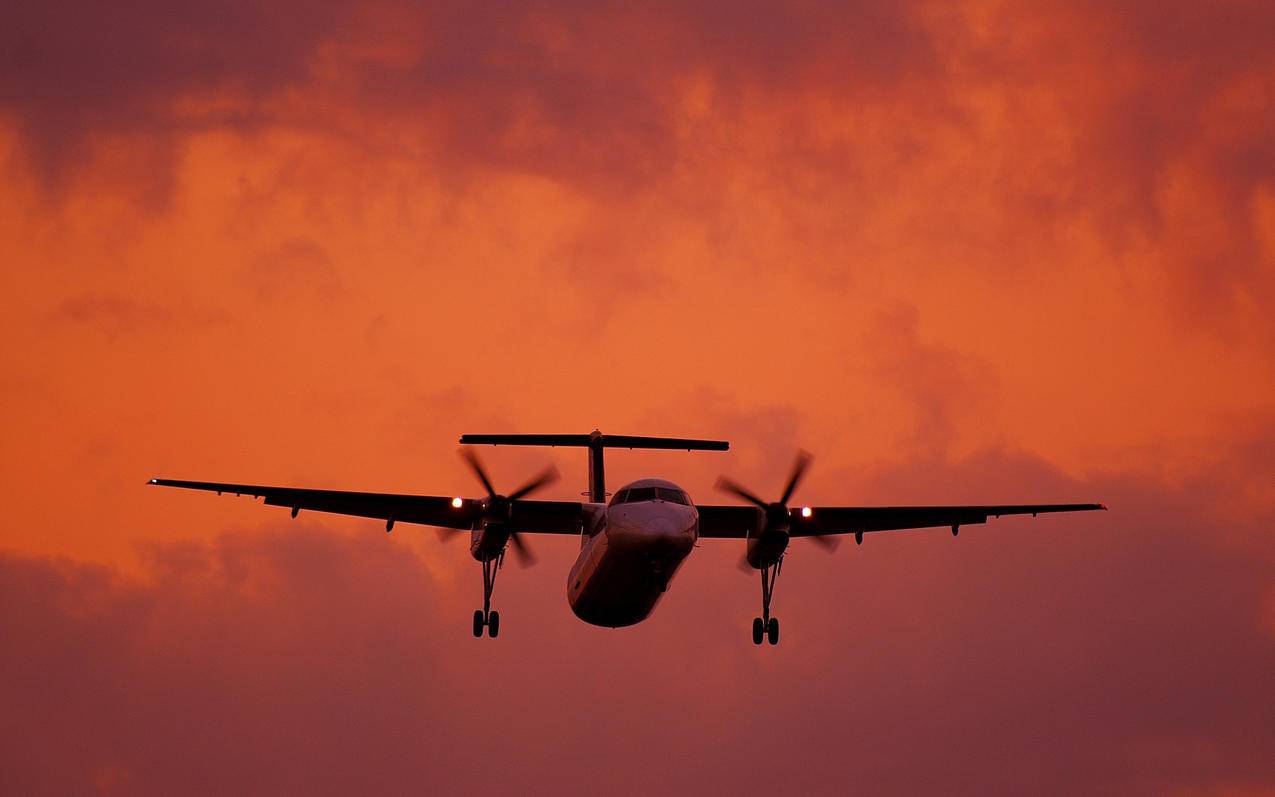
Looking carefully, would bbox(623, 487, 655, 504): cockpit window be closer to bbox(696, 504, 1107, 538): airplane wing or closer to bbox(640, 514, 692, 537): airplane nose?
bbox(640, 514, 692, 537): airplane nose

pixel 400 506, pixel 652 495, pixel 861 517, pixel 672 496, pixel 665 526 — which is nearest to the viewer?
pixel 665 526

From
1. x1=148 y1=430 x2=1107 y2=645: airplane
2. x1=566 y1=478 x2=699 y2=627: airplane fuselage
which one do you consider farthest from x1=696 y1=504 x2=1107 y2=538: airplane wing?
x1=566 y1=478 x2=699 y2=627: airplane fuselage

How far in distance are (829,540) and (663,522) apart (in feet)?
37.0

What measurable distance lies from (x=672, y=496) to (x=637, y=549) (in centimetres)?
181

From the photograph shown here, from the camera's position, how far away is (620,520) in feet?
123

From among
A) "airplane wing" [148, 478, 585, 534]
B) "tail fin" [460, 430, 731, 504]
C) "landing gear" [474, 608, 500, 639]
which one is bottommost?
"landing gear" [474, 608, 500, 639]

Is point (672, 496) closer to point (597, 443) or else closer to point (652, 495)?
point (652, 495)

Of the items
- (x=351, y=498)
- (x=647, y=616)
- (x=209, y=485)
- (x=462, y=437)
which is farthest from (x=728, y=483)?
(x=209, y=485)

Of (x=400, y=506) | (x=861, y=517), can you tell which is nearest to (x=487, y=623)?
(x=400, y=506)

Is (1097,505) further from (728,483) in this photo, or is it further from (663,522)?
(663,522)

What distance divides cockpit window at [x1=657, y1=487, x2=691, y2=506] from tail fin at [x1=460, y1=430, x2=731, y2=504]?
7192 mm

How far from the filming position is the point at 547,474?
139ft

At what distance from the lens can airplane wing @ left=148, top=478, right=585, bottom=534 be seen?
43.1 m

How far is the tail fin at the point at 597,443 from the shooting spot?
4503 centimetres
